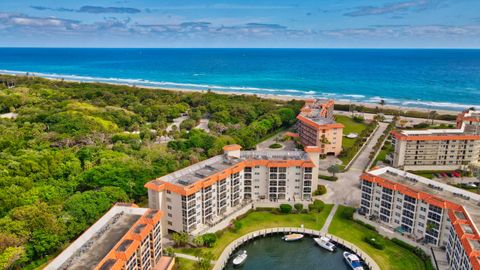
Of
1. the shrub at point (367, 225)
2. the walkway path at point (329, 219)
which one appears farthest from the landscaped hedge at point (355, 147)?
the shrub at point (367, 225)

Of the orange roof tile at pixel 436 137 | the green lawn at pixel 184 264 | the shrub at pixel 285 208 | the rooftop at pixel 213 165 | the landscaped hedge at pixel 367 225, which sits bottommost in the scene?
the green lawn at pixel 184 264

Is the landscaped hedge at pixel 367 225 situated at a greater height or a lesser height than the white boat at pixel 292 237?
greater

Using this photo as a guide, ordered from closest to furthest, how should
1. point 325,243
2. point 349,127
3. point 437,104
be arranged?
1. point 325,243
2. point 349,127
3. point 437,104

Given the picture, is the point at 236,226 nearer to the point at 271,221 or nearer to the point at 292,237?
the point at 271,221

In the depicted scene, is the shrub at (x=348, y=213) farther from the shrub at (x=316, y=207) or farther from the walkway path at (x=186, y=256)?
the walkway path at (x=186, y=256)

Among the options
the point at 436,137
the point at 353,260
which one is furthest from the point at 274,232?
the point at 436,137

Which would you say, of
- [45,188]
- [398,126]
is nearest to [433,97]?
[398,126]
